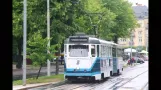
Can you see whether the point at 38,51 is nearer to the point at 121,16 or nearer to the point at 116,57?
the point at 116,57

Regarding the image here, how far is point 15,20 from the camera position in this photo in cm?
3622

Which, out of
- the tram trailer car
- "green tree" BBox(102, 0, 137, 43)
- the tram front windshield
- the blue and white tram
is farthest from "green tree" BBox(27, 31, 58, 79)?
"green tree" BBox(102, 0, 137, 43)

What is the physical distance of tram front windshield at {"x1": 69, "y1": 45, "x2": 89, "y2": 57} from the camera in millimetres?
26445

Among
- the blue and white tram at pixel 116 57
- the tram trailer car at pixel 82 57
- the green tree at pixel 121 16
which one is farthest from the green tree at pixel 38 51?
the green tree at pixel 121 16

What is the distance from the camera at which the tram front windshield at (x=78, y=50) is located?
2645cm

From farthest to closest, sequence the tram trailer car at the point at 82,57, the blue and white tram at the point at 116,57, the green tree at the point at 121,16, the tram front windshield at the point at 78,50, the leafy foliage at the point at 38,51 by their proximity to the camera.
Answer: the green tree at the point at 121,16, the blue and white tram at the point at 116,57, the leafy foliage at the point at 38,51, the tram front windshield at the point at 78,50, the tram trailer car at the point at 82,57

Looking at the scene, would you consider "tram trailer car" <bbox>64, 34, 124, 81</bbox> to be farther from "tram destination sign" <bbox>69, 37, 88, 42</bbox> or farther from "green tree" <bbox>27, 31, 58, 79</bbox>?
"green tree" <bbox>27, 31, 58, 79</bbox>

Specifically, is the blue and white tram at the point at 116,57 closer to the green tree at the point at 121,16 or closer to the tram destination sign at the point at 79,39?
the tram destination sign at the point at 79,39

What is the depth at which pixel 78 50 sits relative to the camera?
87.4 feet

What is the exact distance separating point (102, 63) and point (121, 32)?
1476 inches

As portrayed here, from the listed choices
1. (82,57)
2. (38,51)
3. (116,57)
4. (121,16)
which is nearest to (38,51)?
(38,51)

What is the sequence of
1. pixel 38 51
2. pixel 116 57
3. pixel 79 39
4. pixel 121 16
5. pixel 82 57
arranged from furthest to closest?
pixel 121 16
pixel 116 57
pixel 38 51
pixel 79 39
pixel 82 57
